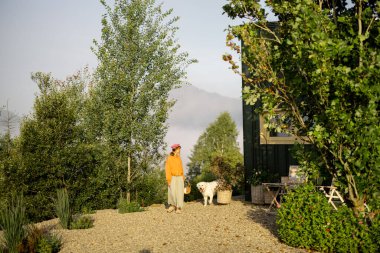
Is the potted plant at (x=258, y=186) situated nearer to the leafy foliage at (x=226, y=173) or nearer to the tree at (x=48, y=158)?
the leafy foliage at (x=226, y=173)

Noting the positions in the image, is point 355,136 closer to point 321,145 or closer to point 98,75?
point 321,145

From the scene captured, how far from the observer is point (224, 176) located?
12.4 m

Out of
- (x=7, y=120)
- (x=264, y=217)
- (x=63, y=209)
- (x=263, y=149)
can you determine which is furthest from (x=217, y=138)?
(x=63, y=209)

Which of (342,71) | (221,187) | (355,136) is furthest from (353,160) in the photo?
(221,187)

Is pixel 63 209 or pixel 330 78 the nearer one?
pixel 330 78

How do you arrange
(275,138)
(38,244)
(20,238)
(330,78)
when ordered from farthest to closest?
1. (275,138)
2. (20,238)
3. (38,244)
4. (330,78)

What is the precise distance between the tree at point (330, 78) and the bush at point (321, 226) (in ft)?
1.16

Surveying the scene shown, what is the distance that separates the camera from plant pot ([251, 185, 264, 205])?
39.2 feet

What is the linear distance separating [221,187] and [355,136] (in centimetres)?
668

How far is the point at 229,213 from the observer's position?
1040 centimetres

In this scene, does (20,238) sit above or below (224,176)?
below

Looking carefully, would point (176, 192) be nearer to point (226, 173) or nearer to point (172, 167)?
point (172, 167)

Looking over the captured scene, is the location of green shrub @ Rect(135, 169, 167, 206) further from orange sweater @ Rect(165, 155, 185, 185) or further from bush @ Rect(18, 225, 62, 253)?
bush @ Rect(18, 225, 62, 253)

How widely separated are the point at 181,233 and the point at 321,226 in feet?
9.43
